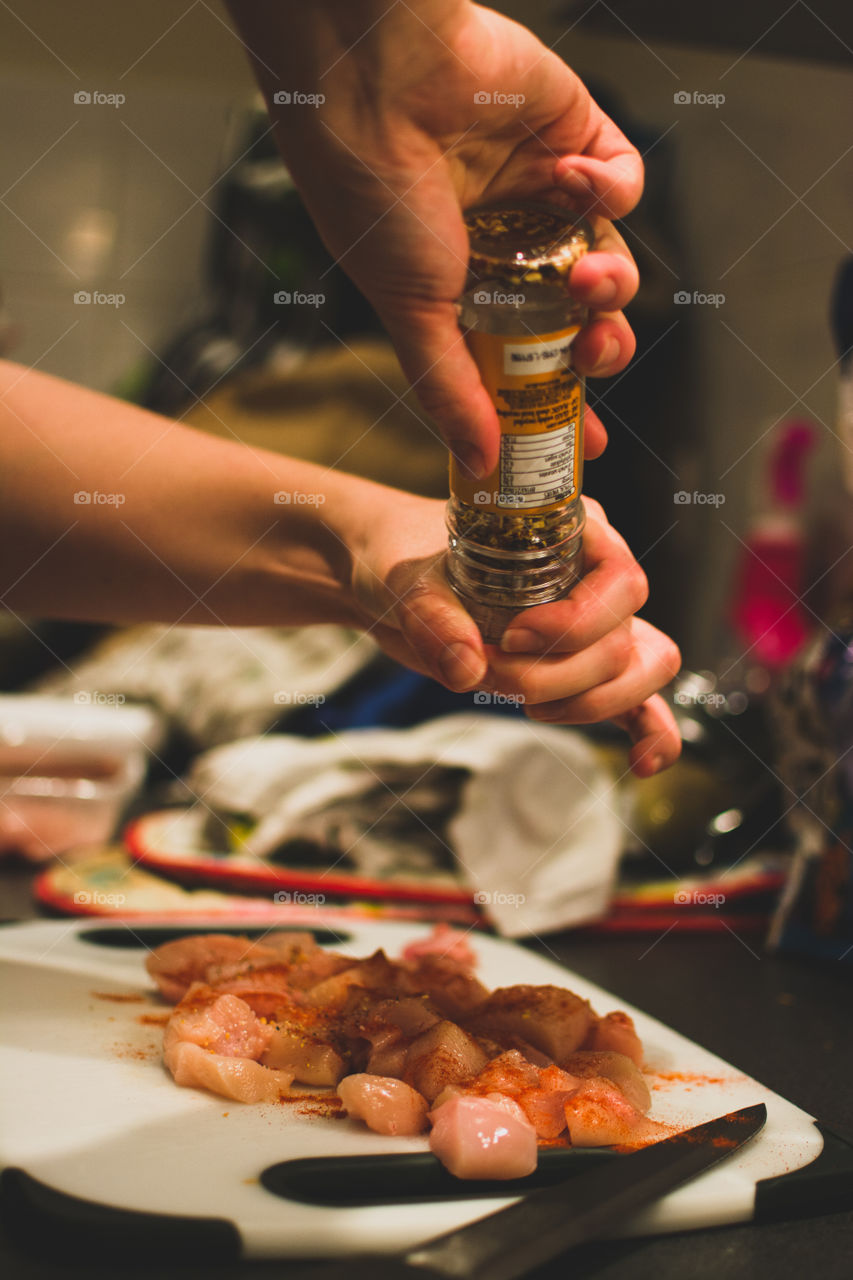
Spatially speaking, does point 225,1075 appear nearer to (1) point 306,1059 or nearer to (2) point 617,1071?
(1) point 306,1059

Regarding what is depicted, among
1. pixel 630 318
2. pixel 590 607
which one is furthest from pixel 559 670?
pixel 630 318

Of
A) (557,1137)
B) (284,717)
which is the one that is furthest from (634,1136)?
(284,717)

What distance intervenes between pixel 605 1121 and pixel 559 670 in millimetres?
276

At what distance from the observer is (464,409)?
0.59 meters

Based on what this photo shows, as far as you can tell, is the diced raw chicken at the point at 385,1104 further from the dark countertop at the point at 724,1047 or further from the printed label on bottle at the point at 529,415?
the printed label on bottle at the point at 529,415

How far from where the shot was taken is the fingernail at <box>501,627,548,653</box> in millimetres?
694

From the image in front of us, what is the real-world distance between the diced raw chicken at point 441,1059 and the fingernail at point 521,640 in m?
0.24

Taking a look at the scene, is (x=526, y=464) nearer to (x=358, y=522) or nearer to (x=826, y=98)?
(x=358, y=522)

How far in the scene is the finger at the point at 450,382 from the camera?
59cm

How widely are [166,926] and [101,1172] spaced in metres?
0.43

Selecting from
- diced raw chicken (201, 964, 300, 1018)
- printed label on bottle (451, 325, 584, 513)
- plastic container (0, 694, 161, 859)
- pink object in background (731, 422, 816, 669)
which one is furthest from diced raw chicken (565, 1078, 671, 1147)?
pink object in background (731, 422, 816, 669)

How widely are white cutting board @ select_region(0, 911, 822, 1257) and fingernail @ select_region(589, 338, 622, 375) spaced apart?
449mm

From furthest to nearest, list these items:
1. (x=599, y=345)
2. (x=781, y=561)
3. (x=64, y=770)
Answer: (x=781, y=561)
(x=64, y=770)
(x=599, y=345)

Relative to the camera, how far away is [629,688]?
0.81m
